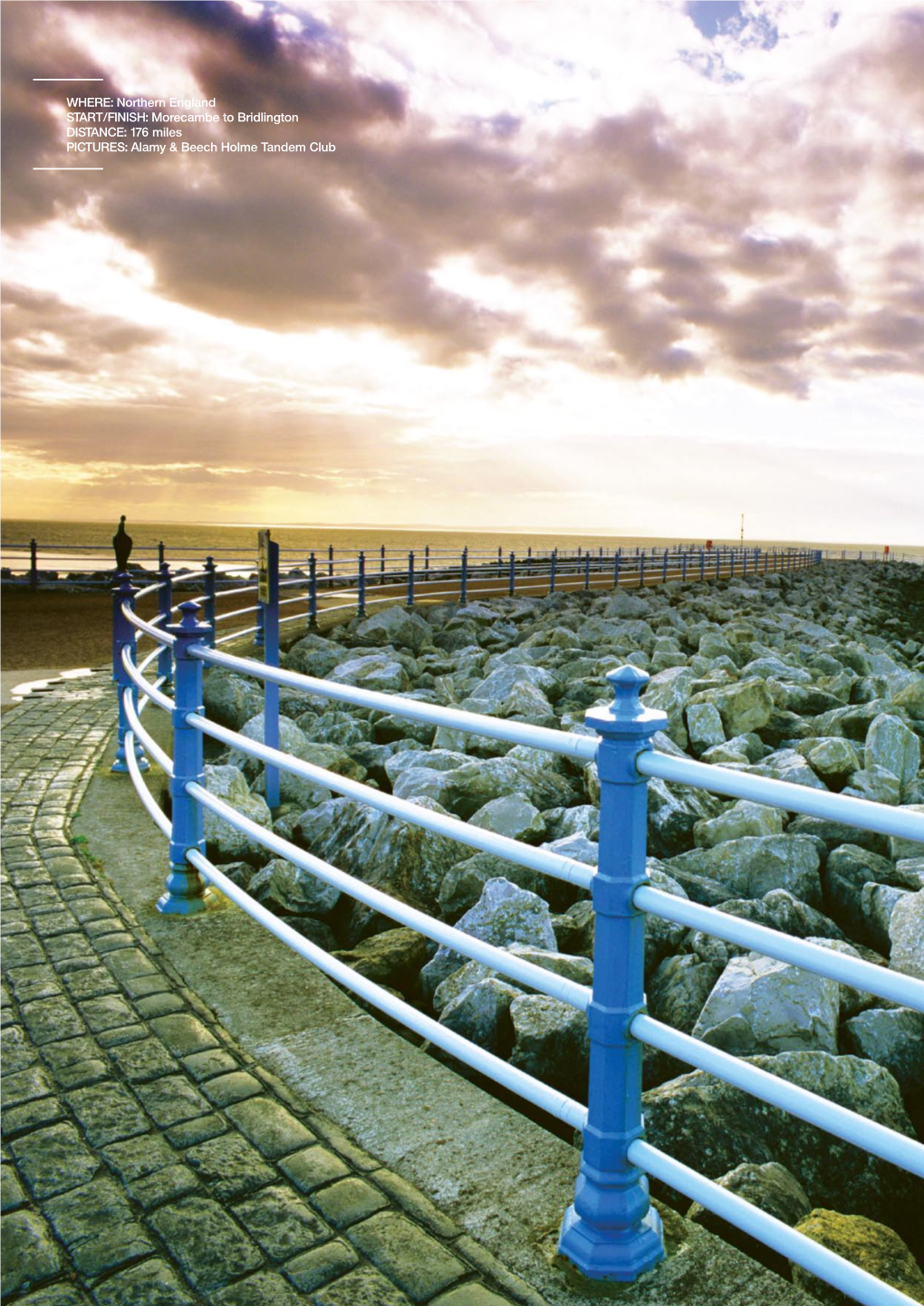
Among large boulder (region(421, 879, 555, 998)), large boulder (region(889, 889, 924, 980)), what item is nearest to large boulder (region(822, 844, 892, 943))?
large boulder (region(889, 889, 924, 980))

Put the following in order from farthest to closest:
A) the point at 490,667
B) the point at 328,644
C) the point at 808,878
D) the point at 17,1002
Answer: the point at 328,644, the point at 490,667, the point at 808,878, the point at 17,1002

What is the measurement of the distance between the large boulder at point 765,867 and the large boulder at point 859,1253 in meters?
2.16

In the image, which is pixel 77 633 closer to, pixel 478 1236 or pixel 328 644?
pixel 328 644

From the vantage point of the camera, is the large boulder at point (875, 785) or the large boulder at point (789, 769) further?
the large boulder at point (875, 785)

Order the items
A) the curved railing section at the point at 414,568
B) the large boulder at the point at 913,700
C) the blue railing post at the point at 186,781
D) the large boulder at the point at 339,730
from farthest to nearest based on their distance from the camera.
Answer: the curved railing section at the point at 414,568, the large boulder at the point at 913,700, the large boulder at the point at 339,730, the blue railing post at the point at 186,781

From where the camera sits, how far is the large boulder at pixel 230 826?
192 inches

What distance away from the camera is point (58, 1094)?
262cm

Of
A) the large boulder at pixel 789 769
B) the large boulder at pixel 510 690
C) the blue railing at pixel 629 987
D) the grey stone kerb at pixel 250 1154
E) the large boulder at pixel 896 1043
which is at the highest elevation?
the blue railing at pixel 629 987

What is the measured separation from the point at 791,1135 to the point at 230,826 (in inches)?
123

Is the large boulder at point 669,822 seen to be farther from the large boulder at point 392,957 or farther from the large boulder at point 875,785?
the large boulder at point 392,957

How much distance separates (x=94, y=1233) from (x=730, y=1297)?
4.36 feet

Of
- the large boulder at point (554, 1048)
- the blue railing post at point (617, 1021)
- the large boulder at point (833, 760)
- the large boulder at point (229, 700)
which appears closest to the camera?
the blue railing post at point (617, 1021)

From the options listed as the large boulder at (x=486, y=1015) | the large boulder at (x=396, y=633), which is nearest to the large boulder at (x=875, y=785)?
the large boulder at (x=486, y=1015)

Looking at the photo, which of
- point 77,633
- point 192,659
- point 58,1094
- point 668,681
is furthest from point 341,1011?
point 77,633
